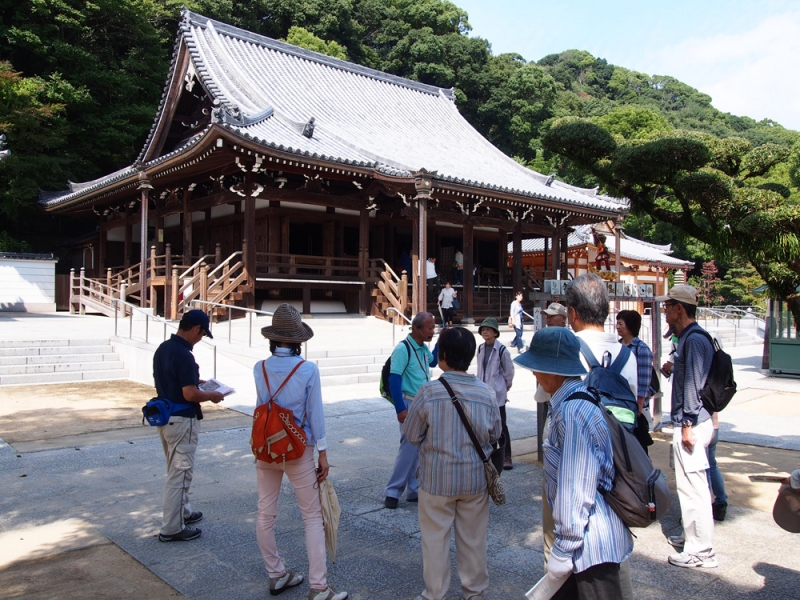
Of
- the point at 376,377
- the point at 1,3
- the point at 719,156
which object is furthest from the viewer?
the point at 1,3

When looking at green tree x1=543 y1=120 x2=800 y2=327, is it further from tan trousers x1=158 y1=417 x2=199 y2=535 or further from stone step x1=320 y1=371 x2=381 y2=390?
stone step x1=320 y1=371 x2=381 y2=390

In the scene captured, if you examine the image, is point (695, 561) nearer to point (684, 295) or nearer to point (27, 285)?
point (684, 295)

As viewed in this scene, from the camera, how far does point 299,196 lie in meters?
15.9

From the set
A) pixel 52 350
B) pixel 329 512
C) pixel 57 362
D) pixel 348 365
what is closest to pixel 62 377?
pixel 57 362

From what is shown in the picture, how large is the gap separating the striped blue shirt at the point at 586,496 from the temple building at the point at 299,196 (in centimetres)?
1215

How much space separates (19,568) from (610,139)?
510 cm

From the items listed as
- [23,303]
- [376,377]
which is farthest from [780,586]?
[23,303]

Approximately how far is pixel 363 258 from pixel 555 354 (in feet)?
47.9

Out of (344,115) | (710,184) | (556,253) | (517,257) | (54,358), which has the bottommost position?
(54,358)

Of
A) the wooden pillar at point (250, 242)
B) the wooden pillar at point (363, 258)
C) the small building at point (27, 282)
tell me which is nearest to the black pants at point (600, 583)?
the wooden pillar at point (250, 242)

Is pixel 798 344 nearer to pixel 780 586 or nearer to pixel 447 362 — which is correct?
pixel 780 586

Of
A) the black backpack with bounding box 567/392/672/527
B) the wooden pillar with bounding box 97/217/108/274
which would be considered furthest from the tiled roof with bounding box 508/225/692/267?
the black backpack with bounding box 567/392/672/527

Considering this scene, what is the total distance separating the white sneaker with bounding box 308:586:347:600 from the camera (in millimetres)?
3149

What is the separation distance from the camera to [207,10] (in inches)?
1368
